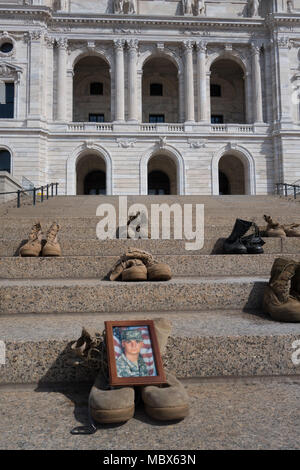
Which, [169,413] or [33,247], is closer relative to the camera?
[169,413]

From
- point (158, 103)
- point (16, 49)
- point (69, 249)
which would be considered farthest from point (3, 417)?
point (158, 103)

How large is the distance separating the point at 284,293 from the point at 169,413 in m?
1.88

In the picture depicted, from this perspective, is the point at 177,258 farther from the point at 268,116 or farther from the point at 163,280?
the point at 268,116

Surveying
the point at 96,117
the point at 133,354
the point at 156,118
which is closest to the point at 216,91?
the point at 156,118

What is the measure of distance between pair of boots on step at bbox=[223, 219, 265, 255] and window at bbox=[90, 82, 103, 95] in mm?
26814

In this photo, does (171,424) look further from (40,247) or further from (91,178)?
→ (91,178)

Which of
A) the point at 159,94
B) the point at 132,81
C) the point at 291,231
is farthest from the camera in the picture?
the point at 159,94

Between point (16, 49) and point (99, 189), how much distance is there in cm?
1174

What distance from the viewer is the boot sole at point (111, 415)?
7.11 ft

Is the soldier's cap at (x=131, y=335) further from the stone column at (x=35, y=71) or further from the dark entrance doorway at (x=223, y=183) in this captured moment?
the dark entrance doorway at (x=223, y=183)

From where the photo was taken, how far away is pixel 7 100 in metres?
24.3

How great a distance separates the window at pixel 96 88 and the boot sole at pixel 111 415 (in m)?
30.2

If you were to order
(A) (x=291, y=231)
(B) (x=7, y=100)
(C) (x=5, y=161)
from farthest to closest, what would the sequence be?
(B) (x=7, y=100), (C) (x=5, y=161), (A) (x=291, y=231)

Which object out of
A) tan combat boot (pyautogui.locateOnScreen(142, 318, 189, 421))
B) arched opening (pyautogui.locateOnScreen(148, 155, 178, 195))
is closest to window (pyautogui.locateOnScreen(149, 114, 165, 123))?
arched opening (pyautogui.locateOnScreen(148, 155, 178, 195))
